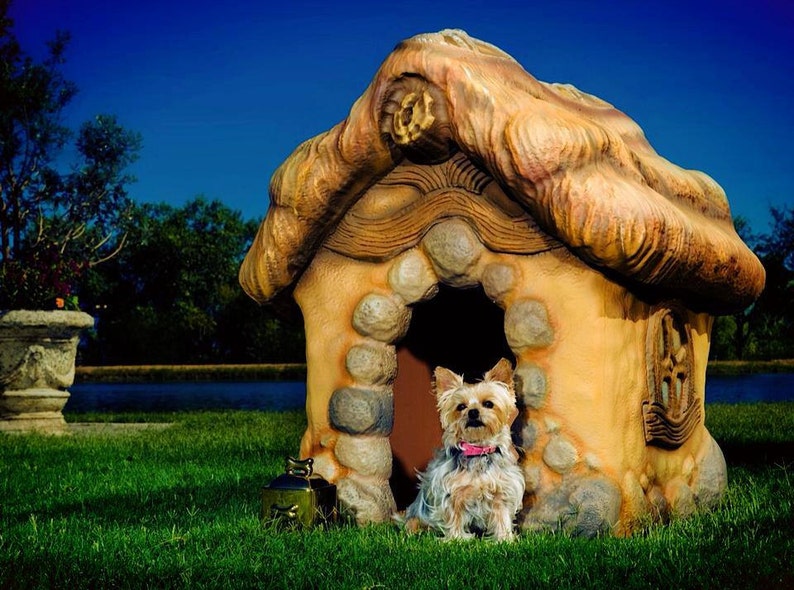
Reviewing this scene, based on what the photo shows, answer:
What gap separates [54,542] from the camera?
203 inches

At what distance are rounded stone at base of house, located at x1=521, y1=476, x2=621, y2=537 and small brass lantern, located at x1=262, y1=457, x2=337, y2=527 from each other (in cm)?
112

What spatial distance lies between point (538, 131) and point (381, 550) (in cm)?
224

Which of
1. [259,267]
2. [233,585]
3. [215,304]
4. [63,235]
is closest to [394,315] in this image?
[259,267]

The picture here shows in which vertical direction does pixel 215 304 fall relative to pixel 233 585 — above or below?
above

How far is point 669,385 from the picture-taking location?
5.79 m

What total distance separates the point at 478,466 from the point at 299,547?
1011 millimetres

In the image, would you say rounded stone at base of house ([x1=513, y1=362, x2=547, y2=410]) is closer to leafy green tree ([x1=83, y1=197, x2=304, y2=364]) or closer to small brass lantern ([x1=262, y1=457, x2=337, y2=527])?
small brass lantern ([x1=262, y1=457, x2=337, y2=527])

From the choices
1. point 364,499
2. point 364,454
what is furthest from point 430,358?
point 364,499

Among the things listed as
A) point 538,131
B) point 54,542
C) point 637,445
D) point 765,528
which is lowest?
point 54,542

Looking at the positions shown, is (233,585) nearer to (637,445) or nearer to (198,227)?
(637,445)

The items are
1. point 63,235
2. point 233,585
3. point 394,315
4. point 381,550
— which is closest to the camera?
point 233,585

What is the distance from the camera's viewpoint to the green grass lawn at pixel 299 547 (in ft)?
13.8

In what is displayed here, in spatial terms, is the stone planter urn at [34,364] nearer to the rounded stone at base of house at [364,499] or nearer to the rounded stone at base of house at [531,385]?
the rounded stone at base of house at [364,499]

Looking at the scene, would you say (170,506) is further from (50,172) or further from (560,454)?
(50,172)
